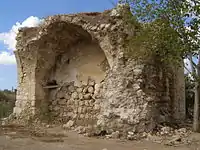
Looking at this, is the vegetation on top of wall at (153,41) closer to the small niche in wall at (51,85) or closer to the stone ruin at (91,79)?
the stone ruin at (91,79)

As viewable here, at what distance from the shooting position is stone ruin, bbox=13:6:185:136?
31.1 ft

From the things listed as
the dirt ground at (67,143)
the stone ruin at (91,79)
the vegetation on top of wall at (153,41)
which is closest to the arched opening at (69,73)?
the stone ruin at (91,79)

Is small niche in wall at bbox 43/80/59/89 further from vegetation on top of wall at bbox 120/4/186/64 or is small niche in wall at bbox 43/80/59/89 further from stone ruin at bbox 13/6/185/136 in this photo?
vegetation on top of wall at bbox 120/4/186/64

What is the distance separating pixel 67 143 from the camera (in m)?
7.77

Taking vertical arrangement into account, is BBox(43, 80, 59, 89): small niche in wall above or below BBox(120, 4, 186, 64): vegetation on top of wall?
below

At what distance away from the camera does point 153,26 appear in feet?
30.5

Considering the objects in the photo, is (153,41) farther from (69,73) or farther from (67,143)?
(69,73)

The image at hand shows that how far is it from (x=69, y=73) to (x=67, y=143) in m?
5.17

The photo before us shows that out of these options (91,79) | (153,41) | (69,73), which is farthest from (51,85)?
(153,41)

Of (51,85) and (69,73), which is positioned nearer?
(69,73)

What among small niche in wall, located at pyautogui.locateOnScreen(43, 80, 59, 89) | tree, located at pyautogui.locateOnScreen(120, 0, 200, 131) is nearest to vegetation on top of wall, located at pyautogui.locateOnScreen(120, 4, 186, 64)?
tree, located at pyautogui.locateOnScreen(120, 0, 200, 131)

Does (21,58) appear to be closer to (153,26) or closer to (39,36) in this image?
(39,36)

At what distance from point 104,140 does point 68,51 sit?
5348 mm

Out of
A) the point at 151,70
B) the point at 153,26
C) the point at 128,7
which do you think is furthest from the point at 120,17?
the point at 151,70
